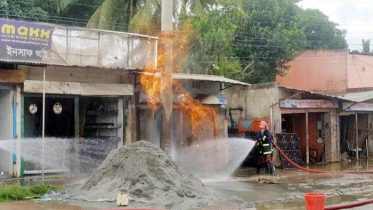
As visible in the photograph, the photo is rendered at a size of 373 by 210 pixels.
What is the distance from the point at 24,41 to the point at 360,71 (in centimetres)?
2529

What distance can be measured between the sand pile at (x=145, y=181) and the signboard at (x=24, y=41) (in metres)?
4.56

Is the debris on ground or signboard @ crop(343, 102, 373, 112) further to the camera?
signboard @ crop(343, 102, 373, 112)

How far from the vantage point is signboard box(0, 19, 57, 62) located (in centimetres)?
1459

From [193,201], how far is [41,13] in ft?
61.3

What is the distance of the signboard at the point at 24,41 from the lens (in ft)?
47.9

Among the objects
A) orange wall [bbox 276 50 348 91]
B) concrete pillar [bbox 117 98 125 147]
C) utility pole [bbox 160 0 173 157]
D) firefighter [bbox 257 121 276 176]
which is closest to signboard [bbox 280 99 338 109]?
firefighter [bbox 257 121 276 176]

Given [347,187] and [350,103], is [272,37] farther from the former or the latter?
[347,187]

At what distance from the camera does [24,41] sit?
48.9ft

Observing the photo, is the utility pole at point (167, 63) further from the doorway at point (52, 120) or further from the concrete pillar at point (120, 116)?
the doorway at point (52, 120)

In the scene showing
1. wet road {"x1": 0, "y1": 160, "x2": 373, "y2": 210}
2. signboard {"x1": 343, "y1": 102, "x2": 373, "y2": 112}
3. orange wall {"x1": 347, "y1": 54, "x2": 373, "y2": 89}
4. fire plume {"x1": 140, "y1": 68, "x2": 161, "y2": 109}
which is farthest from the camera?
orange wall {"x1": 347, "y1": 54, "x2": 373, "y2": 89}

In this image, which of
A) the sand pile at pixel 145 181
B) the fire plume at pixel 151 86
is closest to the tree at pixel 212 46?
the fire plume at pixel 151 86

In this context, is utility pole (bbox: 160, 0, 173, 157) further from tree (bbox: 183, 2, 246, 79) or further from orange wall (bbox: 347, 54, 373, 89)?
orange wall (bbox: 347, 54, 373, 89)

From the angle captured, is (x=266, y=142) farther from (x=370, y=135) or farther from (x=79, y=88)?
(x=370, y=135)

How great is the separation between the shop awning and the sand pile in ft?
15.1
